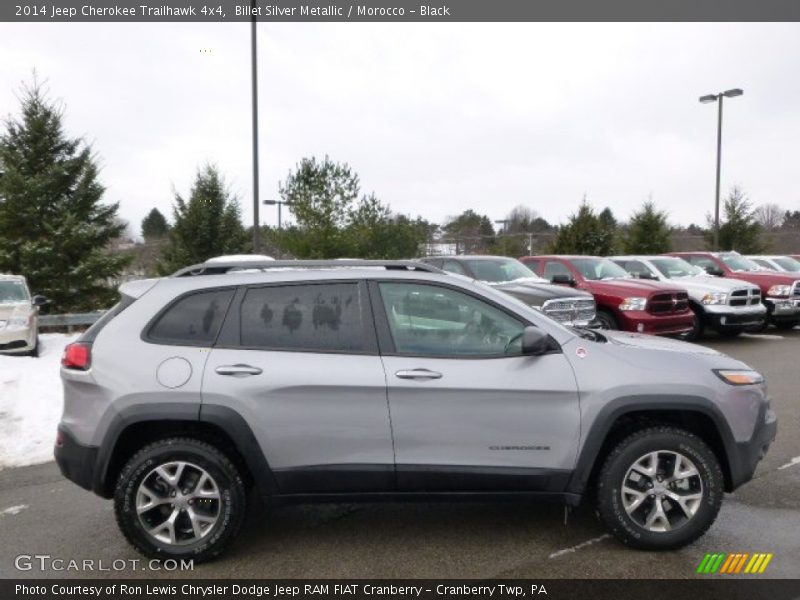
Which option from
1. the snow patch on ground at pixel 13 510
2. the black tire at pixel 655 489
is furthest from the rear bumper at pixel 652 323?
the snow patch on ground at pixel 13 510

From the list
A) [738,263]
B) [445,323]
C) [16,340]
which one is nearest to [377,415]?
Result: [445,323]

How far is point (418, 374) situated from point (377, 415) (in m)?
0.32

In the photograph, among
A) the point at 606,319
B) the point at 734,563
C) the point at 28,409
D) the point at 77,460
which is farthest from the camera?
the point at 606,319

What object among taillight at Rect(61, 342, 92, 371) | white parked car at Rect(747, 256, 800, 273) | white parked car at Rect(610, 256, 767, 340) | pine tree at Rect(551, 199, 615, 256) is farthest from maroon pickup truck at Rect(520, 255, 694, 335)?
pine tree at Rect(551, 199, 615, 256)

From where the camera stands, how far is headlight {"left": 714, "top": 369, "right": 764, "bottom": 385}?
395 cm

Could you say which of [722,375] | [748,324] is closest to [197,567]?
[722,375]

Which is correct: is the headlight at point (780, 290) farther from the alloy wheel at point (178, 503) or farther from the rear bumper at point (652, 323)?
the alloy wheel at point (178, 503)

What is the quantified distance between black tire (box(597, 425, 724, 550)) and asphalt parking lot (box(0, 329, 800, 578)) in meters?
0.11

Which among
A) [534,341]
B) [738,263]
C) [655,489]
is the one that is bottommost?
[655,489]

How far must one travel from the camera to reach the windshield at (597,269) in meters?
13.3

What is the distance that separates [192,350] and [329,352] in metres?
0.79

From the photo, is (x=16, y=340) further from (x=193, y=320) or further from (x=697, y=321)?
(x=697, y=321)

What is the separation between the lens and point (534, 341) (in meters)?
3.76

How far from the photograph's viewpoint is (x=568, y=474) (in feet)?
12.5
